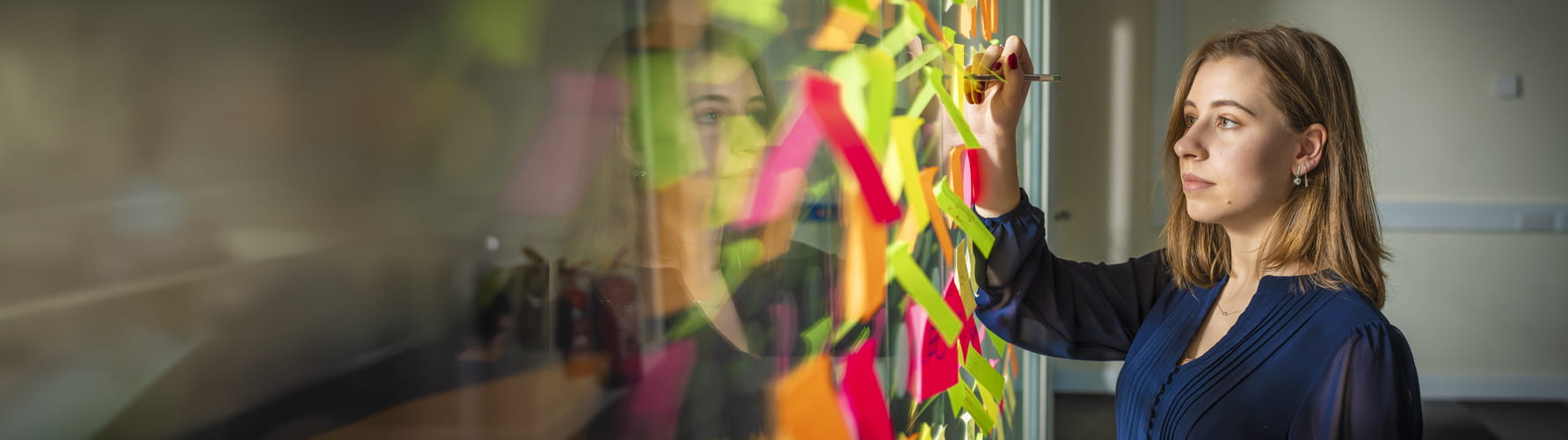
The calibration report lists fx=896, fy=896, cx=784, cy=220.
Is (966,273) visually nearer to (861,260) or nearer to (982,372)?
(982,372)

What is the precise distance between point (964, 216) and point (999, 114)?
0.11 meters

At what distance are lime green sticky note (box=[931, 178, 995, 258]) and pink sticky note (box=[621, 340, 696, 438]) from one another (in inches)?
18.5

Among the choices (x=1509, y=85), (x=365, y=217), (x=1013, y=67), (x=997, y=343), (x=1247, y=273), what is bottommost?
(x=997, y=343)

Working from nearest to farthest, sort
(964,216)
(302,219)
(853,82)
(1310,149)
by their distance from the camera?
(302,219)
(853,82)
(964,216)
(1310,149)

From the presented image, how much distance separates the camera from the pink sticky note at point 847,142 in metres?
0.38

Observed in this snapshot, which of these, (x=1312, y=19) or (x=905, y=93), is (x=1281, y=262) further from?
(x=1312, y=19)

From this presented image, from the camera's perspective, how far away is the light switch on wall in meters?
2.99

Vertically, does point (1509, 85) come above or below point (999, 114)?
above

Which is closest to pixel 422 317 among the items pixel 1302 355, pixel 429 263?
pixel 429 263

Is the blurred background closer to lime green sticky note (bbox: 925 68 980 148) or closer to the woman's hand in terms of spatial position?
lime green sticky note (bbox: 925 68 980 148)

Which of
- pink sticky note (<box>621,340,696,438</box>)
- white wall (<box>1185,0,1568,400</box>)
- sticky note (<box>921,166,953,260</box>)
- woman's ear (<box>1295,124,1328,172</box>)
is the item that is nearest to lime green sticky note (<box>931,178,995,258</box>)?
sticky note (<box>921,166,953,260</box>)

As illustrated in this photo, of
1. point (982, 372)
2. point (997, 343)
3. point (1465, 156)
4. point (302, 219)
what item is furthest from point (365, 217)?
point (1465, 156)

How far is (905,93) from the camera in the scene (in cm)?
56

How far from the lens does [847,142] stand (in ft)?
1.42
